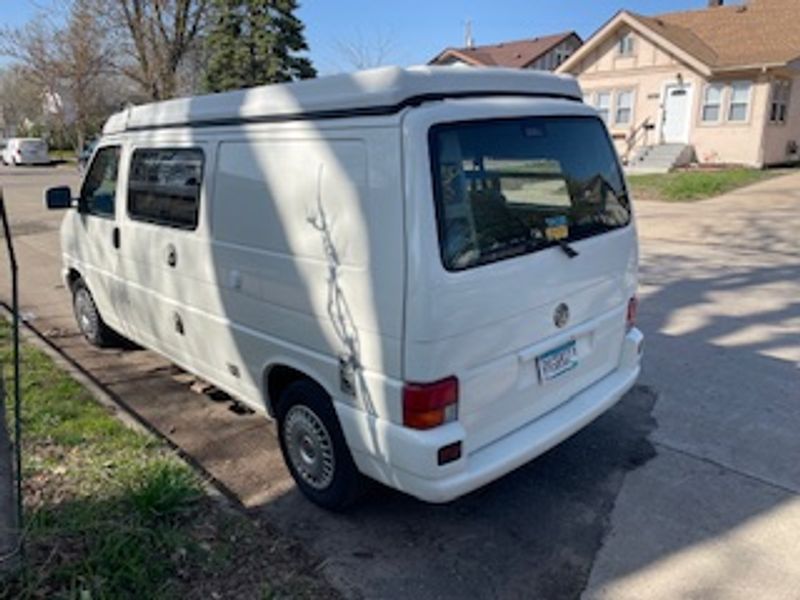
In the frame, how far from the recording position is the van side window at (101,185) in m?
4.63

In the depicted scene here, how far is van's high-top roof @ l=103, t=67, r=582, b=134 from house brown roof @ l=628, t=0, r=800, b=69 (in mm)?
21436

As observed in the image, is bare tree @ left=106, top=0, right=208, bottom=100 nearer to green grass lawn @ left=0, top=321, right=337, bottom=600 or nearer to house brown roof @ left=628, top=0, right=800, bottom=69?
house brown roof @ left=628, top=0, right=800, bottom=69

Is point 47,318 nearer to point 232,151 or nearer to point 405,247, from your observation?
point 232,151

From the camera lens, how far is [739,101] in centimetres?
2134

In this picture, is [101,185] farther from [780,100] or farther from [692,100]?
[780,100]

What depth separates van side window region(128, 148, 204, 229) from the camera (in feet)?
12.1

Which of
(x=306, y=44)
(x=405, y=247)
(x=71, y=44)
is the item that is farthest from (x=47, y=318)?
(x=306, y=44)

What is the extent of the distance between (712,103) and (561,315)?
22566 mm

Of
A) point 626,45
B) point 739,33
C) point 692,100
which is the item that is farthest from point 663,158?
point 739,33

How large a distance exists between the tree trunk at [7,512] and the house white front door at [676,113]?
24.2m

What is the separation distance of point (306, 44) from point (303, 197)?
30.9 meters

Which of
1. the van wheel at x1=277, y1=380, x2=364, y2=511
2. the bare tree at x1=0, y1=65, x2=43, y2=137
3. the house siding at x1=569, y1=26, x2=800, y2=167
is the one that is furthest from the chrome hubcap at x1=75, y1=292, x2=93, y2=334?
the bare tree at x1=0, y1=65, x2=43, y2=137

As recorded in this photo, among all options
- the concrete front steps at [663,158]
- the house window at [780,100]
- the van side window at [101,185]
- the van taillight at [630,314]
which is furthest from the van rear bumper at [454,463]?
the house window at [780,100]

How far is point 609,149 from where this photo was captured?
3.48m
